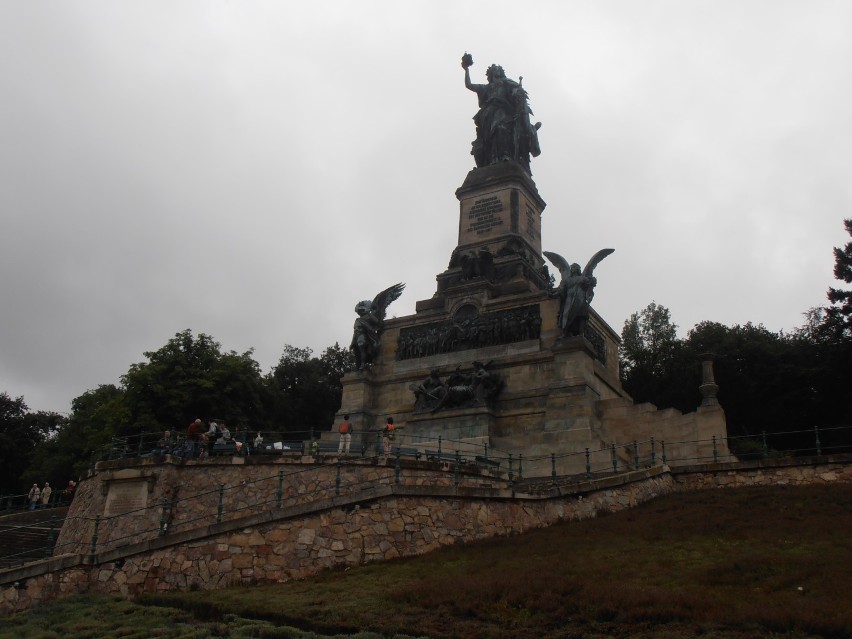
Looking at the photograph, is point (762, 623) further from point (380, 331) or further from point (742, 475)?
point (380, 331)

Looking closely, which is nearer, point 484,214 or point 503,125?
point 484,214

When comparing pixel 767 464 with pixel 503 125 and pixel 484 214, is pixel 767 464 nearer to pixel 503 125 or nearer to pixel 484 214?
pixel 484 214

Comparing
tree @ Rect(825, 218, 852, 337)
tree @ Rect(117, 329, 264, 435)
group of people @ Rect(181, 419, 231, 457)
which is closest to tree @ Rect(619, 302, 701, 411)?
tree @ Rect(825, 218, 852, 337)

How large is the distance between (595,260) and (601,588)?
67.0 ft

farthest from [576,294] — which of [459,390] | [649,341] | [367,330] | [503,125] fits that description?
[649,341]

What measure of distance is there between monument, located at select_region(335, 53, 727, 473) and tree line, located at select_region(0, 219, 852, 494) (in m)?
8.00

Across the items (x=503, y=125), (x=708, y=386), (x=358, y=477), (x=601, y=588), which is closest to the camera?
(x=601, y=588)

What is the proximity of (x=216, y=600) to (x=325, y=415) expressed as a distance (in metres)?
39.2

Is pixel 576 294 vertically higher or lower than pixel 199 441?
higher

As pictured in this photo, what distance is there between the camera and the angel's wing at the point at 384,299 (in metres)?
36.7

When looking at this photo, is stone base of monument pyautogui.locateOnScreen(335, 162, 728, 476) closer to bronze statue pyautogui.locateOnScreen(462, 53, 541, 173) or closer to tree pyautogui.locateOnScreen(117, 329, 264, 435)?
bronze statue pyautogui.locateOnScreen(462, 53, 541, 173)

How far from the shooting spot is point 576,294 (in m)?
31.4

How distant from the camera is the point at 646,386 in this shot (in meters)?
48.9

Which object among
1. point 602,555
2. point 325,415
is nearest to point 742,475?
point 602,555
